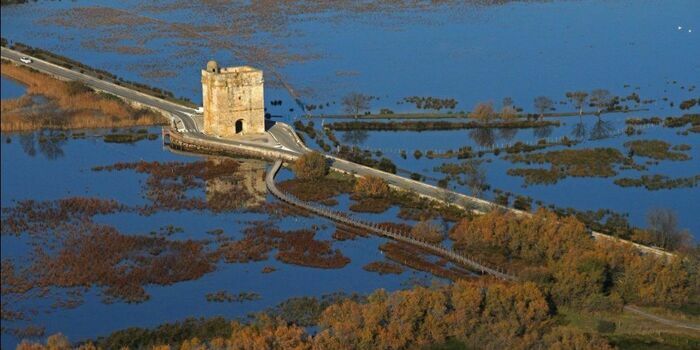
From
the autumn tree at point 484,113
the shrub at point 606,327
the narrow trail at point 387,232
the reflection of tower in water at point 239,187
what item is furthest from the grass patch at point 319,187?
the shrub at point 606,327

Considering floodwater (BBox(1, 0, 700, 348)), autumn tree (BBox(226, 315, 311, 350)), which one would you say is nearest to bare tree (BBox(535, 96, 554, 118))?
floodwater (BBox(1, 0, 700, 348))

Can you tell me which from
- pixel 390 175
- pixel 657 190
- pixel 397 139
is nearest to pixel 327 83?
pixel 397 139

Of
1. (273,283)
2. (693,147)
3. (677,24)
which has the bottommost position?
(273,283)

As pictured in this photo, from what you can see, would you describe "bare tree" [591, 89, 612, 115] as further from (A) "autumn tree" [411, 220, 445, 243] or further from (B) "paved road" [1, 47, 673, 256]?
(A) "autumn tree" [411, 220, 445, 243]

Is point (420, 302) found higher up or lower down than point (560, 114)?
lower down

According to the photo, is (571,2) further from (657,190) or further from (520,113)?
(657,190)

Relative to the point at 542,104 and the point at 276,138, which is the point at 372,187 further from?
the point at 542,104

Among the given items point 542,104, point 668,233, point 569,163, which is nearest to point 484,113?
point 542,104
